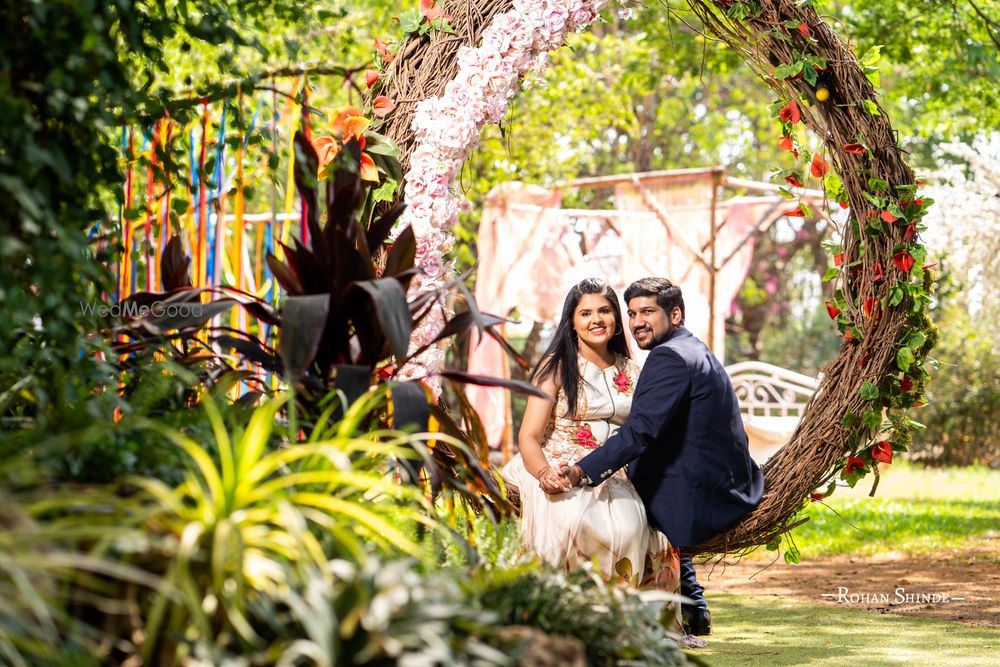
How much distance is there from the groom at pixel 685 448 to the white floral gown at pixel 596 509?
0.30ft

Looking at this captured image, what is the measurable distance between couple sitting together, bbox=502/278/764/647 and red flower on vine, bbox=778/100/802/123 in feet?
2.79

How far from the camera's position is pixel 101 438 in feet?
7.00

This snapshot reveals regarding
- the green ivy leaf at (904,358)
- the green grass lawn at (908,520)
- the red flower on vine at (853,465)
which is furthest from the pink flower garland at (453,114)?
the green grass lawn at (908,520)

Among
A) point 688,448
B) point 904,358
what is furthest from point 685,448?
point 904,358

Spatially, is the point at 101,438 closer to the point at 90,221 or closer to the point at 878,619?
the point at 90,221

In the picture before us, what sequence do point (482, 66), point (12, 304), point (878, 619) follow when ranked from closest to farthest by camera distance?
point (12, 304)
point (482, 66)
point (878, 619)

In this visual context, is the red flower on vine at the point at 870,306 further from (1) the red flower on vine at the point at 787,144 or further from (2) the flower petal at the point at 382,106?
(2) the flower petal at the point at 382,106

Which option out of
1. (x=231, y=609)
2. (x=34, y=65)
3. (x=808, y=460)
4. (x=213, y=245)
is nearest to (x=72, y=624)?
(x=231, y=609)

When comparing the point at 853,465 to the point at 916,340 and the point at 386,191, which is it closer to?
the point at 916,340

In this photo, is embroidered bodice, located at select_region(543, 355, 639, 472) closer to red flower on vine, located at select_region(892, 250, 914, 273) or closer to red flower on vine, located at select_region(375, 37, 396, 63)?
red flower on vine, located at select_region(892, 250, 914, 273)

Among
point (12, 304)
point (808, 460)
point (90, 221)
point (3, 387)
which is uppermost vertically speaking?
point (90, 221)

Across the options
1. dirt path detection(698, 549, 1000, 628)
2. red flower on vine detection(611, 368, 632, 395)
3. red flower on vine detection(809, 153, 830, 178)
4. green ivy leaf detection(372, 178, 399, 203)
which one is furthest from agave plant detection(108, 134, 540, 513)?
dirt path detection(698, 549, 1000, 628)

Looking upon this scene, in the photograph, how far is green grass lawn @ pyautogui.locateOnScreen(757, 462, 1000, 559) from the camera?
23.5ft

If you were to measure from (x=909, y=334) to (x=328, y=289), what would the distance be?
2425 mm
